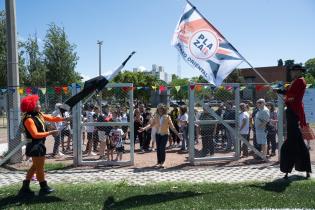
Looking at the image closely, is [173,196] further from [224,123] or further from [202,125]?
[202,125]

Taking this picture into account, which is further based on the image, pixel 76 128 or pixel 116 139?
pixel 116 139

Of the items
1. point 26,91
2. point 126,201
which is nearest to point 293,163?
point 126,201

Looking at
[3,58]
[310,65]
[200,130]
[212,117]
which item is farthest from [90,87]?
[310,65]

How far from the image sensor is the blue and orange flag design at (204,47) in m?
8.09

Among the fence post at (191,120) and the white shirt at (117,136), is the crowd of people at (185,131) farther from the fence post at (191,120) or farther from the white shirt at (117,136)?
the fence post at (191,120)

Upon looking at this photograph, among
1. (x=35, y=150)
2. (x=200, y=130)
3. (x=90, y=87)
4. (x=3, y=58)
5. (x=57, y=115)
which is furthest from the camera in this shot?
(x=3, y=58)

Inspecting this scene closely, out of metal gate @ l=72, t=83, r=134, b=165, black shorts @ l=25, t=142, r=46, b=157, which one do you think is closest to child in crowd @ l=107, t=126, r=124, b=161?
metal gate @ l=72, t=83, r=134, b=165

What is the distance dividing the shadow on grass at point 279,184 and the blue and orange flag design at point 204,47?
6.78 ft

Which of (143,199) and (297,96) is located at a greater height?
(297,96)

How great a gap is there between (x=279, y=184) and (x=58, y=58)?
25.0 m

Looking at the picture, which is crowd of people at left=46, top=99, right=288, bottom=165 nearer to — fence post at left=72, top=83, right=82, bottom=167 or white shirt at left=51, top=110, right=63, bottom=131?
white shirt at left=51, top=110, right=63, bottom=131

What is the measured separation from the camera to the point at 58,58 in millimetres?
30781

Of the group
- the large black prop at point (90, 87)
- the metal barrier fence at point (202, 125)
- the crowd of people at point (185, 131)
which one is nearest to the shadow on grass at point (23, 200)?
the large black prop at point (90, 87)

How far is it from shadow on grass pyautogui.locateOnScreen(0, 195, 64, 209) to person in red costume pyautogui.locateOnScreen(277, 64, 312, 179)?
14.5 feet
